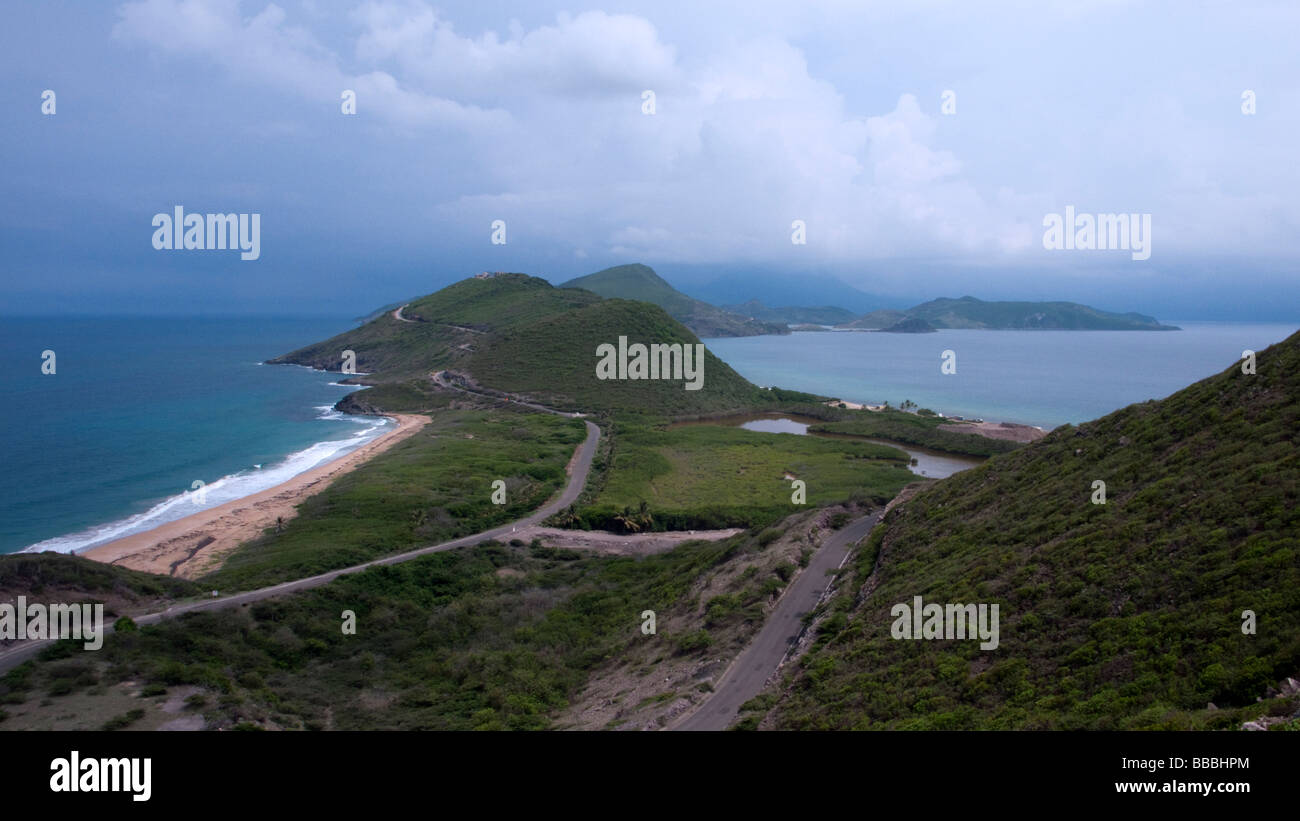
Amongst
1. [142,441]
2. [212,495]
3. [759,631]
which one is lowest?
[759,631]

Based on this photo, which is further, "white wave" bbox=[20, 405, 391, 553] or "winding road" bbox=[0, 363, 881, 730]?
"white wave" bbox=[20, 405, 391, 553]

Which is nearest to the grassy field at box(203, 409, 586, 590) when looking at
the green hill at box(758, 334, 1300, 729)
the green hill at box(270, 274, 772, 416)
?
the green hill at box(270, 274, 772, 416)

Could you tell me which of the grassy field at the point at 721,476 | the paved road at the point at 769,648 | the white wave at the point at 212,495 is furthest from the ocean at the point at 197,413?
the paved road at the point at 769,648

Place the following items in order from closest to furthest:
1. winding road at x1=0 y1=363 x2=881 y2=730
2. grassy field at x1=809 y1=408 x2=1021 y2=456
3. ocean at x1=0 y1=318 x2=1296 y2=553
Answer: winding road at x1=0 y1=363 x2=881 y2=730 → ocean at x1=0 y1=318 x2=1296 y2=553 → grassy field at x1=809 y1=408 x2=1021 y2=456

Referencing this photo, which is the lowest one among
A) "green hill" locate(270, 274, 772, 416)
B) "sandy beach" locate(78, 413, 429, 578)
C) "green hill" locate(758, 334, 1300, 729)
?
"sandy beach" locate(78, 413, 429, 578)

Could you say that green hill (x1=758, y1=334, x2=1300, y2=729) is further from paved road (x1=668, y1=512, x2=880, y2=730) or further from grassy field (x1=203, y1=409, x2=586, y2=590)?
grassy field (x1=203, y1=409, x2=586, y2=590)

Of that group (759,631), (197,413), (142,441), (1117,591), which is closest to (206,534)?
(759,631)

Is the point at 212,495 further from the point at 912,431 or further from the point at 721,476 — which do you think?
the point at 912,431

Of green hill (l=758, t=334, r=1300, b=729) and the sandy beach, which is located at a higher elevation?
green hill (l=758, t=334, r=1300, b=729)
